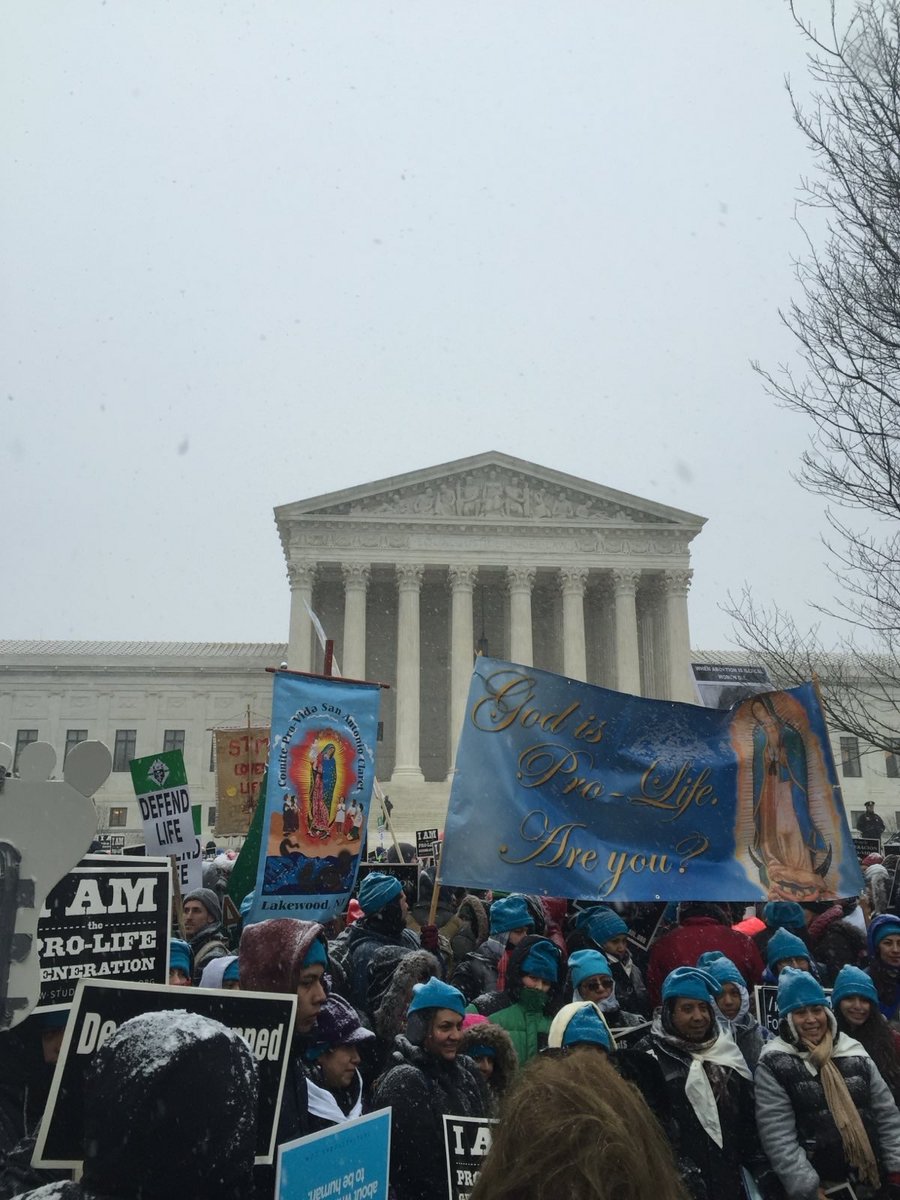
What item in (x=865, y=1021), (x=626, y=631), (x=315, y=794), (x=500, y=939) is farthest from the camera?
(x=626, y=631)

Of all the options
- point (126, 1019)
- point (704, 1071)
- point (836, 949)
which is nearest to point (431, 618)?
point (836, 949)

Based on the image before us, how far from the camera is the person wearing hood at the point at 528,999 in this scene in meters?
5.54

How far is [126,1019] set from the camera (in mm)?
2891

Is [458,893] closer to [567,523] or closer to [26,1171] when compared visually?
[26,1171]

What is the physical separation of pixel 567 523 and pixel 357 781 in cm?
3987

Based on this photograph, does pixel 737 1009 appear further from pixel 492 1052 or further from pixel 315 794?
pixel 315 794

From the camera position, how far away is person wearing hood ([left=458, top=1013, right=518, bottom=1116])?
14.8ft

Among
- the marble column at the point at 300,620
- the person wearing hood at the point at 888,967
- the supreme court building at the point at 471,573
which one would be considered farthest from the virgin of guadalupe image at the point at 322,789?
the marble column at the point at 300,620

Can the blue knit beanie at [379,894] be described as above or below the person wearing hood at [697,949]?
above

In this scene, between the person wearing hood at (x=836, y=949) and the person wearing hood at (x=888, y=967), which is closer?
the person wearing hood at (x=888, y=967)

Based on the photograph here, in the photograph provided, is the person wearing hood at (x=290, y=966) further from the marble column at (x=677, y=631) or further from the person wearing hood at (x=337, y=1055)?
the marble column at (x=677, y=631)

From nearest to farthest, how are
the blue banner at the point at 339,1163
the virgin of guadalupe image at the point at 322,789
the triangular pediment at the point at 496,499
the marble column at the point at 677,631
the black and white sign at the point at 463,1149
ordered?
the blue banner at the point at 339,1163 → the black and white sign at the point at 463,1149 → the virgin of guadalupe image at the point at 322,789 → the marble column at the point at 677,631 → the triangular pediment at the point at 496,499

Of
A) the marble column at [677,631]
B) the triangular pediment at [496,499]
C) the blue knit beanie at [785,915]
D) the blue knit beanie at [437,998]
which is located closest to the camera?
the blue knit beanie at [437,998]

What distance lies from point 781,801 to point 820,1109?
11.2 feet
